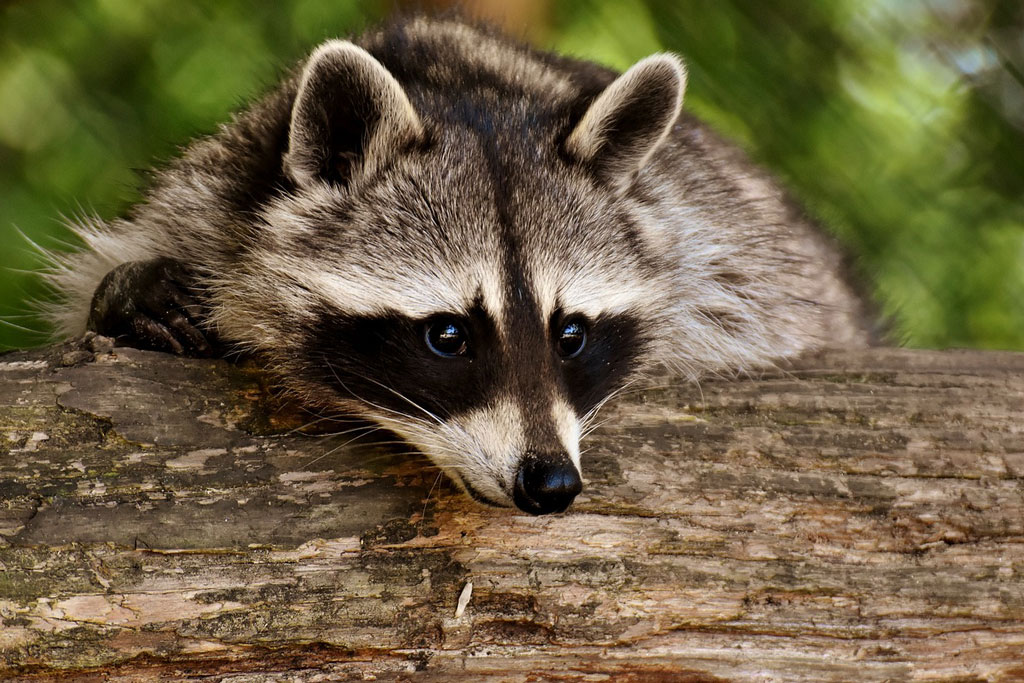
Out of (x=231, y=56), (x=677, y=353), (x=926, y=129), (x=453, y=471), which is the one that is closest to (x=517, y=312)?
(x=453, y=471)

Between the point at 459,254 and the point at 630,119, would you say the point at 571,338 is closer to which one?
the point at 459,254

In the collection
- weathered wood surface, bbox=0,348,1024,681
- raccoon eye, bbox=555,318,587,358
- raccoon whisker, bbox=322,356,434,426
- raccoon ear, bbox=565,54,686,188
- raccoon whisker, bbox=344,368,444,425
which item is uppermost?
raccoon ear, bbox=565,54,686,188

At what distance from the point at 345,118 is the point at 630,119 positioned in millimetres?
772

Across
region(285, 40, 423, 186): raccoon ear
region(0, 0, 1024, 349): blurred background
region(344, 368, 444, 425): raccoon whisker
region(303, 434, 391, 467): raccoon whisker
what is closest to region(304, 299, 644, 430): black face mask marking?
region(344, 368, 444, 425): raccoon whisker

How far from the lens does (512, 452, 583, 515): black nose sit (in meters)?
→ 2.12

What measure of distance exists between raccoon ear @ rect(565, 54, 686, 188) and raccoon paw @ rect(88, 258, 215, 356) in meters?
1.19

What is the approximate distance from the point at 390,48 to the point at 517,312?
1.10 m

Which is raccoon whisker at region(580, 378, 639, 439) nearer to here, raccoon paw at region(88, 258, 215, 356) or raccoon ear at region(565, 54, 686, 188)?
raccoon ear at region(565, 54, 686, 188)

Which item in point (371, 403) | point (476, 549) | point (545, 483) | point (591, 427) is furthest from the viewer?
point (591, 427)

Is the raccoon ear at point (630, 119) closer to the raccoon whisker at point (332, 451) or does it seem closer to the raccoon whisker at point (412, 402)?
the raccoon whisker at point (412, 402)

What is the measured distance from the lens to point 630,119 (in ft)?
8.67

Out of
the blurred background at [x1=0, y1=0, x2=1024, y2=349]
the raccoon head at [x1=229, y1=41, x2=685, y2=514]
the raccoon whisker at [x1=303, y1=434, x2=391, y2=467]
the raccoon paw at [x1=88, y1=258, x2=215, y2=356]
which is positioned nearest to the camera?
the raccoon head at [x1=229, y1=41, x2=685, y2=514]

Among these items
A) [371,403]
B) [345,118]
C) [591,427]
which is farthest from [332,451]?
[345,118]

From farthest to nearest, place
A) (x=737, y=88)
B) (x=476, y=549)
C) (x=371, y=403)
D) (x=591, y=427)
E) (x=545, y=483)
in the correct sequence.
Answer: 1. (x=737, y=88)
2. (x=591, y=427)
3. (x=371, y=403)
4. (x=476, y=549)
5. (x=545, y=483)
